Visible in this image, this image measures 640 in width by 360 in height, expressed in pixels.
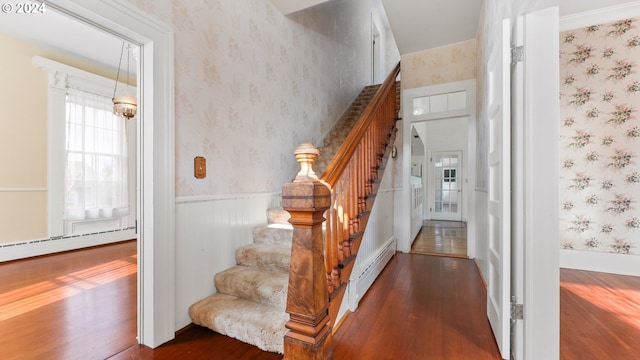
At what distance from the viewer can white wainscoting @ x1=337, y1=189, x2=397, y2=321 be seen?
83.9 inches

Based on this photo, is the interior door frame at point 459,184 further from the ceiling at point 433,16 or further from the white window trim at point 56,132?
the white window trim at point 56,132

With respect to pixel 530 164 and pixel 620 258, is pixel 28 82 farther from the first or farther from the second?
pixel 620 258

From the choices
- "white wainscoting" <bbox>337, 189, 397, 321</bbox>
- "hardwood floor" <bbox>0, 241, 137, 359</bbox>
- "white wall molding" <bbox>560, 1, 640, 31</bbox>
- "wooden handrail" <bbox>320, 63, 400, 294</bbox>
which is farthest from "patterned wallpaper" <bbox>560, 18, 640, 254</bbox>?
"hardwood floor" <bbox>0, 241, 137, 359</bbox>

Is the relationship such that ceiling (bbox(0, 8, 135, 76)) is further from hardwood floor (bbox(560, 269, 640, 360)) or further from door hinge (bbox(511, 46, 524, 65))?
hardwood floor (bbox(560, 269, 640, 360))

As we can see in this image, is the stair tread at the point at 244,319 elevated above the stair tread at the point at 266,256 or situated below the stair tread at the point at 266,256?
below

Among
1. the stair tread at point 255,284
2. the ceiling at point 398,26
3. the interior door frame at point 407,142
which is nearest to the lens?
the stair tread at point 255,284

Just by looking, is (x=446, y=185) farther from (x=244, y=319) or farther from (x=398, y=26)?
(x=244, y=319)

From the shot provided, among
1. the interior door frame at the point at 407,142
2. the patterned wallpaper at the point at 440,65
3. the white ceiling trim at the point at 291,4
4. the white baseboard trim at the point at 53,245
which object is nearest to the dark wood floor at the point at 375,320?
the white baseboard trim at the point at 53,245

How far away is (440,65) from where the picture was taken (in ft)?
12.5

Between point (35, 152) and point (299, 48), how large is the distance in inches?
154

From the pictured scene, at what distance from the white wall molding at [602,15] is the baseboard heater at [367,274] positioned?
2915 millimetres

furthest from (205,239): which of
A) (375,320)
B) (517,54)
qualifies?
(517,54)

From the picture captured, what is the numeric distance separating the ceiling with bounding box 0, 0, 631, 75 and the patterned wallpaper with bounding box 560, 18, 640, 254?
67 centimetres

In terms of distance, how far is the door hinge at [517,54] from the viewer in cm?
143
